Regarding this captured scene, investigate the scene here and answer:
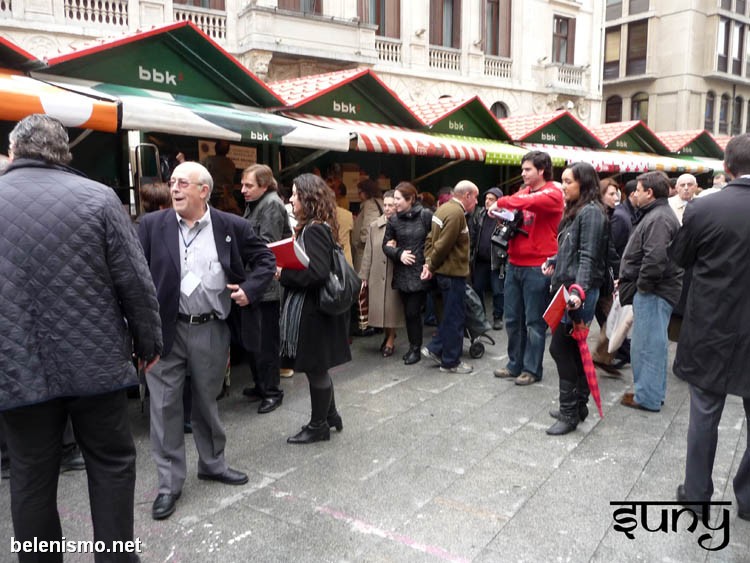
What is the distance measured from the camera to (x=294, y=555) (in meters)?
2.84

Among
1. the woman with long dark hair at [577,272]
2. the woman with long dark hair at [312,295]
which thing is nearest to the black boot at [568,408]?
the woman with long dark hair at [577,272]

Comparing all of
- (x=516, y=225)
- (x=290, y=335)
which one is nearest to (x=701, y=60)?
(x=516, y=225)

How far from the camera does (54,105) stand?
14.1 ft

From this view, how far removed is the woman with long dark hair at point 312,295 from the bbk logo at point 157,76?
294 centimetres

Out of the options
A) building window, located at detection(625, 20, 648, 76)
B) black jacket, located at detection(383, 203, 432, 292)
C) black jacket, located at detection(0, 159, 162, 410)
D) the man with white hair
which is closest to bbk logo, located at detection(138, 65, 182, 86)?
black jacket, located at detection(383, 203, 432, 292)

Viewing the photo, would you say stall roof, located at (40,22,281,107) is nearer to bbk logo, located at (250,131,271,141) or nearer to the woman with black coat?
bbk logo, located at (250,131,271,141)

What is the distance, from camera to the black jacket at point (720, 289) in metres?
2.98

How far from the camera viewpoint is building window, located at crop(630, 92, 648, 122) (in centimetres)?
3391

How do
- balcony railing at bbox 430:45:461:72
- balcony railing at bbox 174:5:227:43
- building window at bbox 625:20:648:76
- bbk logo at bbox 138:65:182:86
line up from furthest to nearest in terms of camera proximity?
building window at bbox 625:20:648:76, balcony railing at bbox 430:45:461:72, balcony railing at bbox 174:5:227:43, bbk logo at bbox 138:65:182:86

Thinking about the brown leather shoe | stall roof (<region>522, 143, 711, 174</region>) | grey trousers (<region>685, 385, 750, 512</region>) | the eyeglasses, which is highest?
stall roof (<region>522, 143, 711, 174</region>)

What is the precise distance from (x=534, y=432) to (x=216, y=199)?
418cm

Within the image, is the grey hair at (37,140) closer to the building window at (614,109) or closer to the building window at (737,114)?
the building window at (614,109)

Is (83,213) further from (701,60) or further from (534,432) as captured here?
(701,60)

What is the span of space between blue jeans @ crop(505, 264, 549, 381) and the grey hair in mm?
3870
